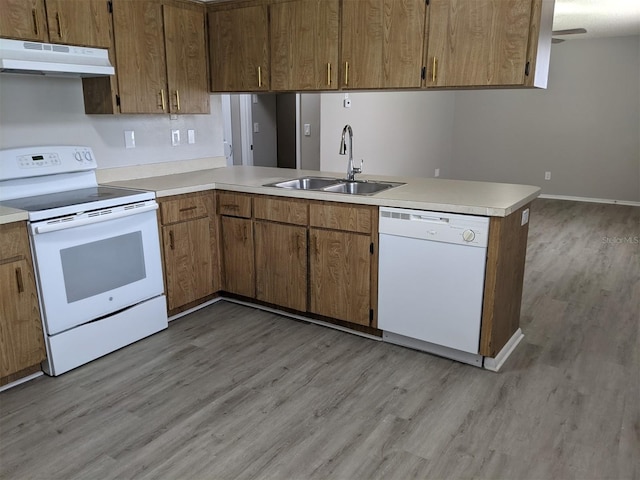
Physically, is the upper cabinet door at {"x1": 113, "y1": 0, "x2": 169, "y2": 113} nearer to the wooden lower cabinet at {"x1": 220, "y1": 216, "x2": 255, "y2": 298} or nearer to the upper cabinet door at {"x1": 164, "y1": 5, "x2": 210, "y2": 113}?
the upper cabinet door at {"x1": 164, "y1": 5, "x2": 210, "y2": 113}

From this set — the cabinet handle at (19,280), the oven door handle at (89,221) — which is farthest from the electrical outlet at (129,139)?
the cabinet handle at (19,280)

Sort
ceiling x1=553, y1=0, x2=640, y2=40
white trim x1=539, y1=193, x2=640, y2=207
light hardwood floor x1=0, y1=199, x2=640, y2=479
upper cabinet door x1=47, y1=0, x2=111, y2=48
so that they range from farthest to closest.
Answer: white trim x1=539, y1=193, x2=640, y2=207
ceiling x1=553, y1=0, x2=640, y2=40
upper cabinet door x1=47, y1=0, x2=111, y2=48
light hardwood floor x1=0, y1=199, x2=640, y2=479

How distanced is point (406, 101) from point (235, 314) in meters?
4.62

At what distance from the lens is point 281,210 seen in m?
3.17

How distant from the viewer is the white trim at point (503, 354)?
8.82 feet

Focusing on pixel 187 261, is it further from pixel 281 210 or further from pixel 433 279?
A: pixel 433 279

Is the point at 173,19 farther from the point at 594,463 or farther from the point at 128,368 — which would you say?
the point at 594,463

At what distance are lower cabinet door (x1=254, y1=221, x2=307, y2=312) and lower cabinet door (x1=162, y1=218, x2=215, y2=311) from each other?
37 centimetres

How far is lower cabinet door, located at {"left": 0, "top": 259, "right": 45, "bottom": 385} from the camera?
2412 millimetres

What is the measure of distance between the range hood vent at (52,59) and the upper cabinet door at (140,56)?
0.16 metres

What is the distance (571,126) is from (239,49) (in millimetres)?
5794

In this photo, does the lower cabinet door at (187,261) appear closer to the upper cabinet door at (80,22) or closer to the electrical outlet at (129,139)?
the electrical outlet at (129,139)

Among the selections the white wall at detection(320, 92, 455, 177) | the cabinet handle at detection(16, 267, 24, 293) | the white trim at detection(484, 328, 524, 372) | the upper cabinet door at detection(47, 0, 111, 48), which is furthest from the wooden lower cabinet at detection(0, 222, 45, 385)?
the white wall at detection(320, 92, 455, 177)

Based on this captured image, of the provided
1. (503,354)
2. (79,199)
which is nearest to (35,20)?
(79,199)
